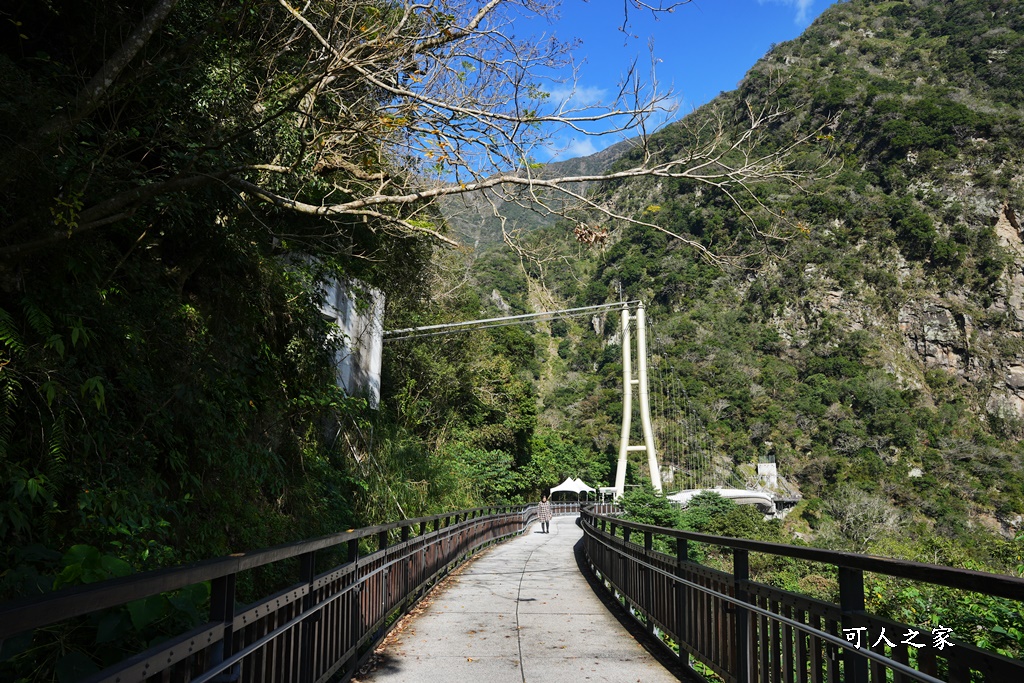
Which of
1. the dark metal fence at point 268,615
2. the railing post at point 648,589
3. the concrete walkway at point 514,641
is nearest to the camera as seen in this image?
the dark metal fence at point 268,615

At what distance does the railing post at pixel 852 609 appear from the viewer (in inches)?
122

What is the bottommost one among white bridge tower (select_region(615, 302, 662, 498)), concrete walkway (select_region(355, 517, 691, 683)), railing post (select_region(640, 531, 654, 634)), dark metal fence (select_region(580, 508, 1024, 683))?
concrete walkway (select_region(355, 517, 691, 683))

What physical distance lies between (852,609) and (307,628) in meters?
2.75

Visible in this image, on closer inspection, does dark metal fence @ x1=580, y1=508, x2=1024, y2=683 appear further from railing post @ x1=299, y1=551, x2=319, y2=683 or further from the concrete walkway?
railing post @ x1=299, y1=551, x2=319, y2=683

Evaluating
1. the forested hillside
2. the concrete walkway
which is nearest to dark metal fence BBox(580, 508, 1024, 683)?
the concrete walkway

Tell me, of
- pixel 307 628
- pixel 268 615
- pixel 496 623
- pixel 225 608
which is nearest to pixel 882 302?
pixel 496 623

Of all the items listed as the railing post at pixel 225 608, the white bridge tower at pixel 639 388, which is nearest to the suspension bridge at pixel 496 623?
the railing post at pixel 225 608

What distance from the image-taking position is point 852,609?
3.23 meters

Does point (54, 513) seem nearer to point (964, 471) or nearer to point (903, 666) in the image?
point (903, 666)

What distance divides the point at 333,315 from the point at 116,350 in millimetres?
9674

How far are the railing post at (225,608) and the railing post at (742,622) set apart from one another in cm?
270

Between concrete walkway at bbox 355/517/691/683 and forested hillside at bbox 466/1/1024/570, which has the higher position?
forested hillside at bbox 466/1/1024/570

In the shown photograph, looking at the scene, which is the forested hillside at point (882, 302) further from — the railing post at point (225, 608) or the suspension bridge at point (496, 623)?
the railing post at point (225, 608)

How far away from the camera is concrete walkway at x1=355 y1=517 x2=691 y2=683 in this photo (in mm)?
5527
